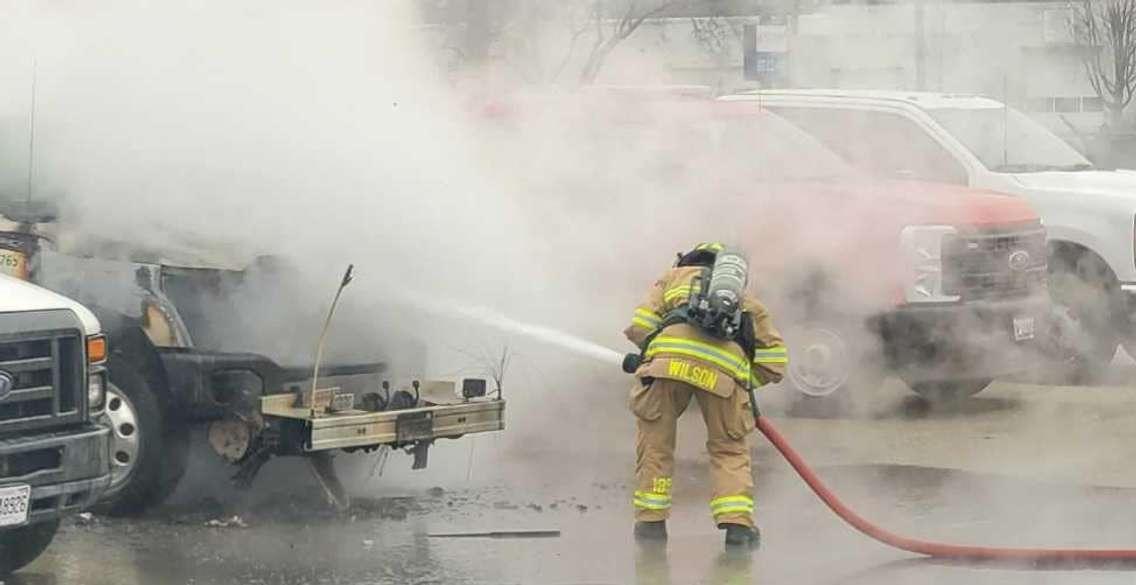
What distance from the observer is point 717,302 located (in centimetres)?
725

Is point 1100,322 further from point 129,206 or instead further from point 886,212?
point 129,206

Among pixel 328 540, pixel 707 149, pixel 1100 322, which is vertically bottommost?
pixel 328 540

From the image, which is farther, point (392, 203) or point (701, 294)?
point (392, 203)

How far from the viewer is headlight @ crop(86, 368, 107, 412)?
699 centimetres

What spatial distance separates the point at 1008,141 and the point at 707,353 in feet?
17.4

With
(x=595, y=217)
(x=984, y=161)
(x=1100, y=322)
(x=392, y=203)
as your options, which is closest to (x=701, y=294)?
(x=392, y=203)

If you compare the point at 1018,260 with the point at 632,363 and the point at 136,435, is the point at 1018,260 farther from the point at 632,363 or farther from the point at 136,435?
the point at 136,435

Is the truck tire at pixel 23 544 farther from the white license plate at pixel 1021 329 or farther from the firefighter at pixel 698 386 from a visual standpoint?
the white license plate at pixel 1021 329

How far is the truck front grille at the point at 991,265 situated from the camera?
10852 millimetres

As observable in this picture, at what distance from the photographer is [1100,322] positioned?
12477mm

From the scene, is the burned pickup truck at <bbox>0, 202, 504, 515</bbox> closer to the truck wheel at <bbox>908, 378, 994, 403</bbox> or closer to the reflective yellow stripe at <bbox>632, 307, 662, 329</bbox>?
the reflective yellow stripe at <bbox>632, 307, 662, 329</bbox>

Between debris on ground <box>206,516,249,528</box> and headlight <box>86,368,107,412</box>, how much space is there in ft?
3.46

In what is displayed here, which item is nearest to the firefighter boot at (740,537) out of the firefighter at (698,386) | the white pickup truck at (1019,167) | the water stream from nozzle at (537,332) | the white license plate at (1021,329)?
the firefighter at (698,386)

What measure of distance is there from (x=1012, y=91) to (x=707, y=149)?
1.88 metres
